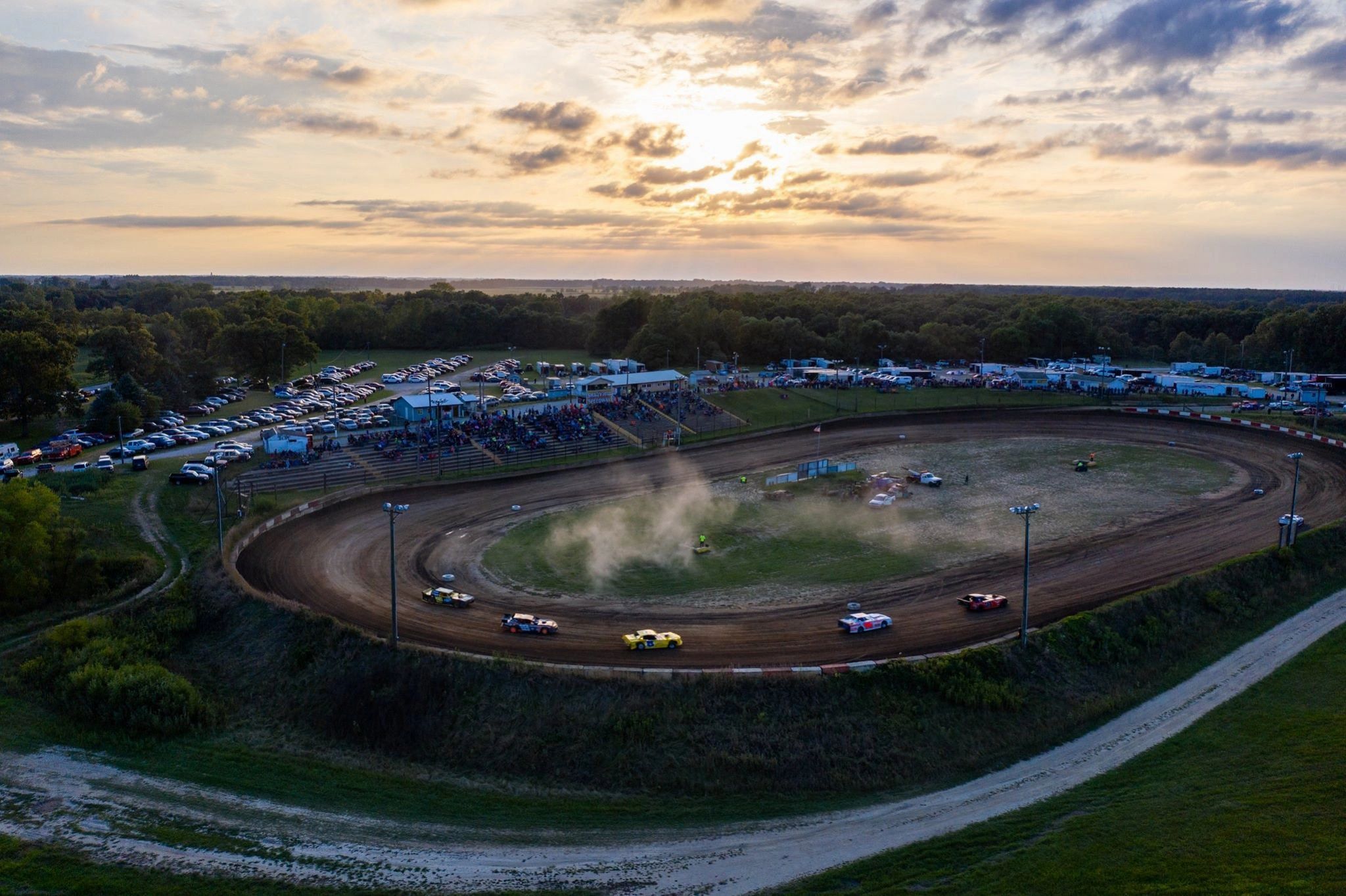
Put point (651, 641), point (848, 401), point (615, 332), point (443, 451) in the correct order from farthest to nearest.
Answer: point (615, 332) → point (848, 401) → point (443, 451) → point (651, 641)

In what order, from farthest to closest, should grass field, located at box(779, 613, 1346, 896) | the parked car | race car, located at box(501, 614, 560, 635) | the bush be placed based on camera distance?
the parked car → race car, located at box(501, 614, 560, 635) → the bush → grass field, located at box(779, 613, 1346, 896)

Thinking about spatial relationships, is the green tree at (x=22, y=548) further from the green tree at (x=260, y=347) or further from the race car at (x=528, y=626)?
the green tree at (x=260, y=347)

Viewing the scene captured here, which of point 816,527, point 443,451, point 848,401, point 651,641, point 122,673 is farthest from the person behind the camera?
point 848,401

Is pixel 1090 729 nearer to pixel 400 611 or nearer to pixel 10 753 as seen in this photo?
pixel 400 611

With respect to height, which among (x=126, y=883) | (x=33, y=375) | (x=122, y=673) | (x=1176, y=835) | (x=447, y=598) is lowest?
(x=126, y=883)

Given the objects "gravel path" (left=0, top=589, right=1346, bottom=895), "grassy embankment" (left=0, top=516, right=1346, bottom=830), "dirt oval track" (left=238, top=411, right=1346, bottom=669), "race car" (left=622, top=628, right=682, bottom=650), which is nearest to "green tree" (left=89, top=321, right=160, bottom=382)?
"dirt oval track" (left=238, top=411, right=1346, bottom=669)

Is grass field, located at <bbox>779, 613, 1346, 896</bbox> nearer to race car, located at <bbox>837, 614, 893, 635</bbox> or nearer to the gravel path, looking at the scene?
the gravel path

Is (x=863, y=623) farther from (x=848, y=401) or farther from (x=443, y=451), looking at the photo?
(x=848, y=401)

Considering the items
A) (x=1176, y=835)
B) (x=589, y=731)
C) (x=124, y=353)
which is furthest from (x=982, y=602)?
(x=124, y=353)
